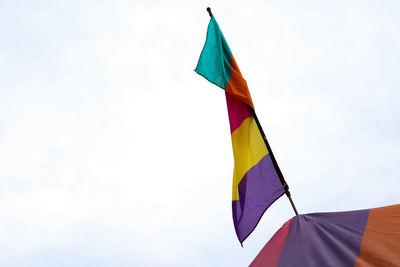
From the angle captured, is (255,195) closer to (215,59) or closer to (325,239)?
(325,239)

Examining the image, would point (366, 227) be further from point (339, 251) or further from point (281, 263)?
point (281, 263)

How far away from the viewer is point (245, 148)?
5.93 meters

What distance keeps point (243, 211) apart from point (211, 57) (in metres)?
2.35

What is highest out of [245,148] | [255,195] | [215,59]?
[215,59]

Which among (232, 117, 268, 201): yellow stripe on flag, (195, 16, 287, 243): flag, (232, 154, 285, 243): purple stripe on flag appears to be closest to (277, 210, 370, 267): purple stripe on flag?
(232, 154, 285, 243): purple stripe on flag

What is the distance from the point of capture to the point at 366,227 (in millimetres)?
4602

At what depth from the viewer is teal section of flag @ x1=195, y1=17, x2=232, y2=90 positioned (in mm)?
6016

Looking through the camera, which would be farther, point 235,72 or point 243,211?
point 235,72

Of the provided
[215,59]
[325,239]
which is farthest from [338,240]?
[215,59]

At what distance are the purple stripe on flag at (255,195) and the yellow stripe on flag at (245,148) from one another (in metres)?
0.07

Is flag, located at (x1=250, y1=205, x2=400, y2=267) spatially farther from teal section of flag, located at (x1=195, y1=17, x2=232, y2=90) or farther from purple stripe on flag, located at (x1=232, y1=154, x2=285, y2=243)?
teal section of flag, located at (x1=195, y1=17, x2=232, y2=90)

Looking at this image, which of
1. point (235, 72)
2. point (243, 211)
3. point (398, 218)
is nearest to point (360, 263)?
point (398, 218)

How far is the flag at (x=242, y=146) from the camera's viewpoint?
5559mm

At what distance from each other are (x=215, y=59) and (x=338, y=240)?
10.3ft
